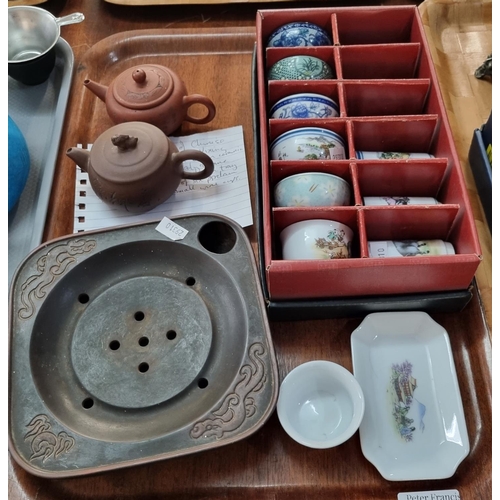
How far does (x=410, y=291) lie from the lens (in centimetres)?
66

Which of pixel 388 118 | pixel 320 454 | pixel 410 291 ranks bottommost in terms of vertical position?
pixel 320 454

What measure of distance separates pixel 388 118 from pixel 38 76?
Answer: 2.21ft

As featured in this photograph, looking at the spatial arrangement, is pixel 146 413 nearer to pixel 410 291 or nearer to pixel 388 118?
pixel 410 291

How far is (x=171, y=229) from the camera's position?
28.1 inches

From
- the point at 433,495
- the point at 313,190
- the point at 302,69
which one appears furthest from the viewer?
the point at 302,69

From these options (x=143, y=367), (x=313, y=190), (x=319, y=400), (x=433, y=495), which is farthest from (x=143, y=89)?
(x=433, y=495)

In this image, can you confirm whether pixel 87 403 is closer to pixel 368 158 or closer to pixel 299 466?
pixel 299 466

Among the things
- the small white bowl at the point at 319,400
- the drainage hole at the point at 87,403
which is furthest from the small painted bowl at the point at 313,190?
the drainage hole at the point at 87,403

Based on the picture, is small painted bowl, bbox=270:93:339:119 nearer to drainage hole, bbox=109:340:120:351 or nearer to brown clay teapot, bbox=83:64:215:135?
brown clay teapot, bbox=83:64:215:135

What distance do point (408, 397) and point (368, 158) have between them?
340mm

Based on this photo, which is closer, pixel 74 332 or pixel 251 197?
pixel 74 332

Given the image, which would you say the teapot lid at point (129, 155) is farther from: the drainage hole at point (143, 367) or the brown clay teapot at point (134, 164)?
the drainage hole at point (143, 367)

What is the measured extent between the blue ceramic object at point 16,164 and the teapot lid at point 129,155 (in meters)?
0.16
